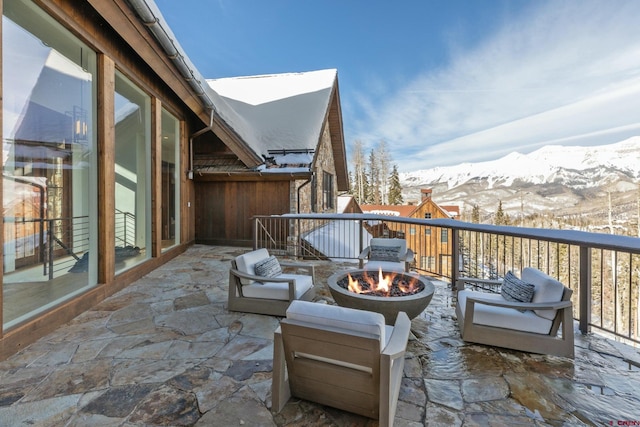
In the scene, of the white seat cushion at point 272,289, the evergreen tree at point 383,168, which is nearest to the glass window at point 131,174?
the white seat cushion at point 272,289

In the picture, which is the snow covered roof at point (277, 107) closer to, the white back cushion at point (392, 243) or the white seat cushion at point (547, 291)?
the white back cushion at point (392, 243)

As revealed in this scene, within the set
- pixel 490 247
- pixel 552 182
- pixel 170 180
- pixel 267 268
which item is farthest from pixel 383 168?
pixel 552 182

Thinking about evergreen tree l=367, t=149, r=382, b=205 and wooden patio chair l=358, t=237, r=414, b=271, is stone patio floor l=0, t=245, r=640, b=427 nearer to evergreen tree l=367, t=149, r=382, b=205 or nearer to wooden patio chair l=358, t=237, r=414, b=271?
wooden patio chair l=358, t=237, r=414, b=271

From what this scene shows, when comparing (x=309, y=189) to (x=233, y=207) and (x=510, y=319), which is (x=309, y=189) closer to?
(x=233, y=207)

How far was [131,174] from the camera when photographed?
5355 mm

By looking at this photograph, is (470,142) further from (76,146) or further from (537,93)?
(76,146)

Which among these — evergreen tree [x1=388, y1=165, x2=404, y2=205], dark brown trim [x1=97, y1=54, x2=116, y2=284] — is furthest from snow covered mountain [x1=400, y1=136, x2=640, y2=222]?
dark brown trim [x1=97, y1=54, x2=116, y2=284]

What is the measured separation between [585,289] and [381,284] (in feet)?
6.83

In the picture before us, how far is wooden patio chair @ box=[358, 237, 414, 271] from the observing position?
4.71 metres

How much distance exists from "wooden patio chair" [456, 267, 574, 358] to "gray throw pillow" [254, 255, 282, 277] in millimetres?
2244

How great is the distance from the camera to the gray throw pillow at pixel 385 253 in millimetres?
4989

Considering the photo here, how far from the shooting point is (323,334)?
180 cm

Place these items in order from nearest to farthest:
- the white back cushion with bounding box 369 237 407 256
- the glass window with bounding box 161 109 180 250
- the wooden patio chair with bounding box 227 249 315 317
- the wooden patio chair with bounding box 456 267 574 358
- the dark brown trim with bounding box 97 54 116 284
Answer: the wooden patio chair with bounding box 456 267 574 358 < the wooden patio chair with bounding box 227 249 315 317 < the dark brown trim with bounding box 97 54 116 284 < the white back cushion with bounding box 369 237 407 256 < the glass window with bounding box 161 109 180 250

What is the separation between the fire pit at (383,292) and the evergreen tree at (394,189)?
89.6 ft
